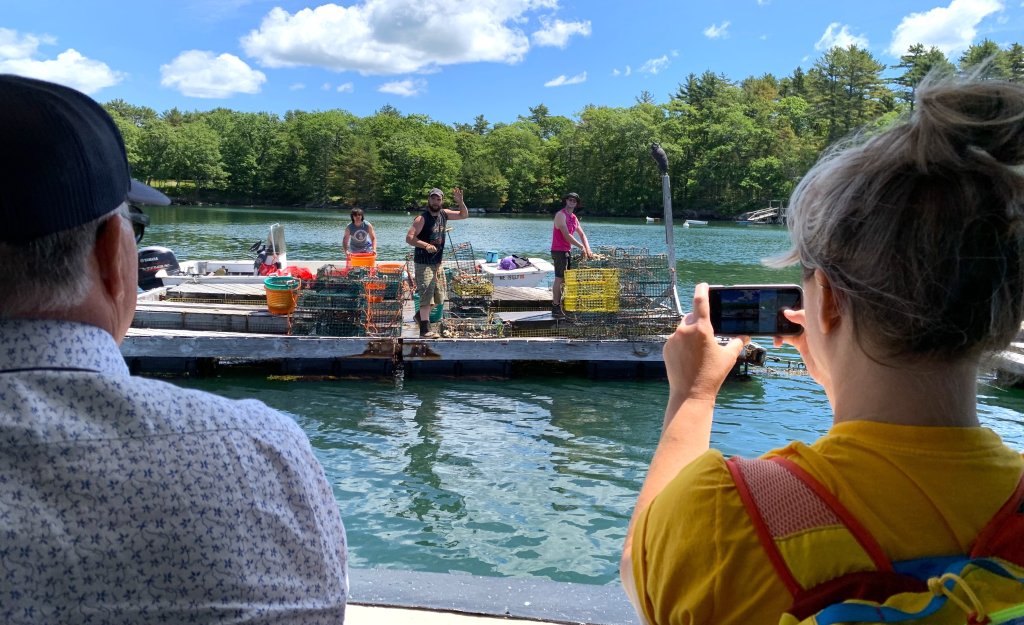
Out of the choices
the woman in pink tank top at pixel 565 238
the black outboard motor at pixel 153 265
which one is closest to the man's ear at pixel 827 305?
the woman in pink tank top at pixel 565 238

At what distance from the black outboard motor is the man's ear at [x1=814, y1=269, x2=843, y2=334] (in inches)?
680

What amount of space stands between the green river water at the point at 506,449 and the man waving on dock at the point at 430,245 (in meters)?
1.41

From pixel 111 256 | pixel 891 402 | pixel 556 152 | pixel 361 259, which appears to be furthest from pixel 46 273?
pixel 556 152

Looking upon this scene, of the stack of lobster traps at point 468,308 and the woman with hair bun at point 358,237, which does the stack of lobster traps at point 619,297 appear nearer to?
the stack of lobster traps at point 468,308

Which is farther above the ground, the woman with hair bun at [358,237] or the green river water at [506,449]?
the woman with hair bun at [358,237]

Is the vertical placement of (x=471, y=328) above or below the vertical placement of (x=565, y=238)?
below

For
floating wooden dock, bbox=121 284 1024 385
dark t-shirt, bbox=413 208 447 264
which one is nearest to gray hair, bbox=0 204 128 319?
dark t-shirt, bbox=413 208 447 264

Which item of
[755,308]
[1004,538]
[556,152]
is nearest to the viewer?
[1004,538]

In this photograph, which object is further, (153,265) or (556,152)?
(556,152)

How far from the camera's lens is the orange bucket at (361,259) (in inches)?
627

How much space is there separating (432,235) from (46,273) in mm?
11438

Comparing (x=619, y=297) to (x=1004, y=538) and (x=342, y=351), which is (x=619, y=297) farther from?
(x=1004, y=538)

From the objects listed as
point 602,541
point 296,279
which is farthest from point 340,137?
point 602,541

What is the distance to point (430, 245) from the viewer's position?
1252 cm
